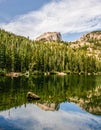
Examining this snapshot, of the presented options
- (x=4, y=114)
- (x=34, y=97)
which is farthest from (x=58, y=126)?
(x=34, y=97)

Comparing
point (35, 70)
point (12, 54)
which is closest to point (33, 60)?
point (35, 70)

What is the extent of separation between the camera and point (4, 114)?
33.9 meters

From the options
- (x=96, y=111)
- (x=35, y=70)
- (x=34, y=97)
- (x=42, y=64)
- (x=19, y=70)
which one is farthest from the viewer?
(x=42, y=64)

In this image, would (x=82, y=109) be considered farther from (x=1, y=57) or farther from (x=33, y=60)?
(x=33, y=60)

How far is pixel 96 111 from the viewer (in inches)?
1522

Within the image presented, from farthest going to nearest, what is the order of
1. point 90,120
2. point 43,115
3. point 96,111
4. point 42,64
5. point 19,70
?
point 42,64, point 19,70, point 96,111, point 43,115, point 90,120

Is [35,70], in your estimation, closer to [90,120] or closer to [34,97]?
[34,97]

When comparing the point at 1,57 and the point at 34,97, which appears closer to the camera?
the point at 34,97

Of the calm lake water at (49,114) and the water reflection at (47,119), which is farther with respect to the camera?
the calm lake water at (49,114)

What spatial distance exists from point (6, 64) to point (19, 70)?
1454 centimetres

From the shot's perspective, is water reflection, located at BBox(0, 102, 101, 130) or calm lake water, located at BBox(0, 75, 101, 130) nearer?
water reflection, located at BBox(0, 102, 101, 130)

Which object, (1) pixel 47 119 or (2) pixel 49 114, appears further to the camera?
(2) pixel 49 114

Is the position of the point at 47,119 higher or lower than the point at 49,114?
lower

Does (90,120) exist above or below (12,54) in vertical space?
below
